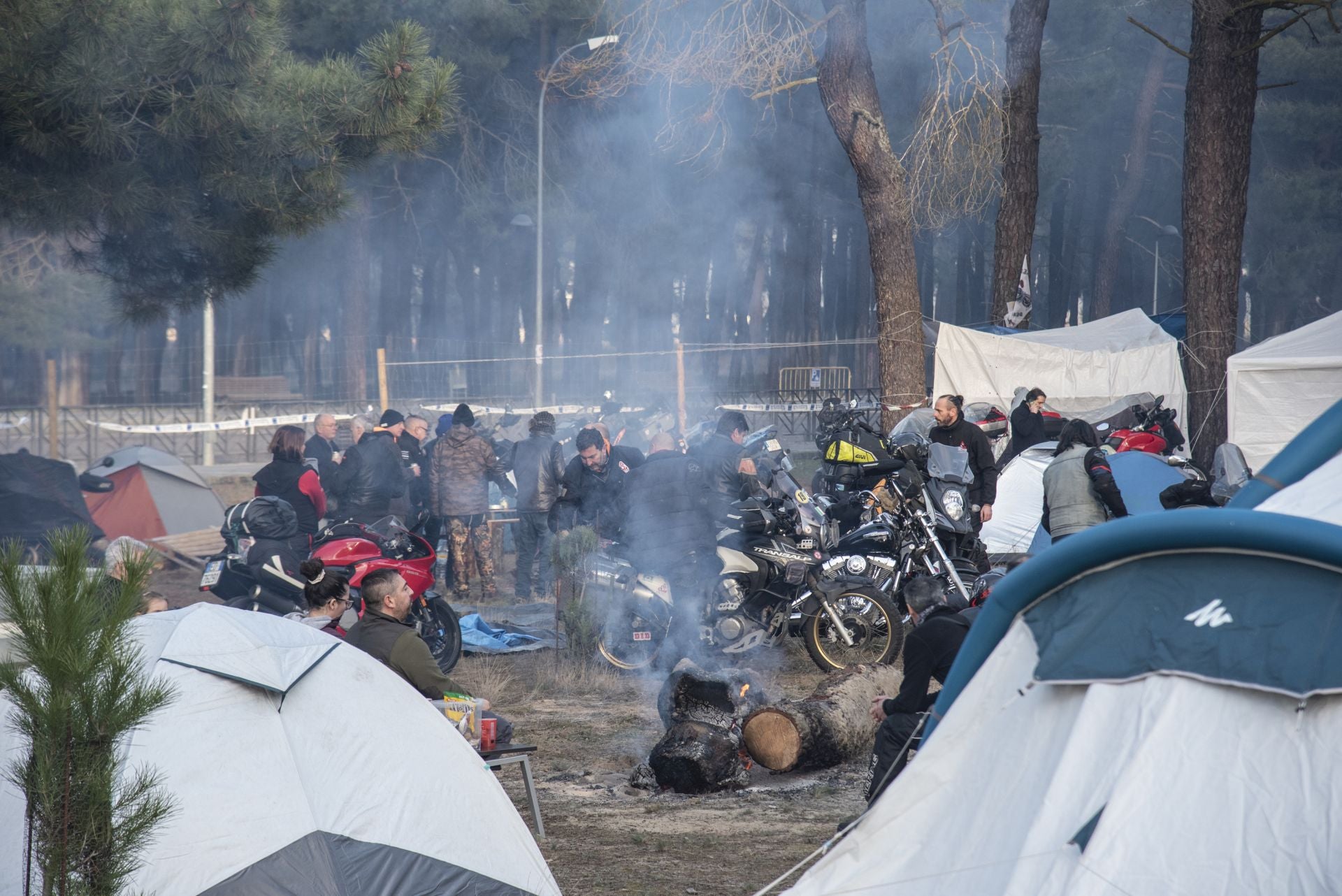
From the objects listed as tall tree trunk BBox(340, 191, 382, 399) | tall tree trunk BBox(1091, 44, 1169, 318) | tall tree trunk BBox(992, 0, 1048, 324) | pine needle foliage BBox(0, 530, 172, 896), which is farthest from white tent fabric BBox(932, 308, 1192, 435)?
tall tree trunk BBox(340, 191, 382, 399)

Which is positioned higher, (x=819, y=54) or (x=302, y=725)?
(x=819, y=54)

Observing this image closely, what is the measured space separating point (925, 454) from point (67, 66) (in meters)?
6.43

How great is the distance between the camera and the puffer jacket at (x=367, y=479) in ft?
36.4

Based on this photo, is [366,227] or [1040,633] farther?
[366,227]

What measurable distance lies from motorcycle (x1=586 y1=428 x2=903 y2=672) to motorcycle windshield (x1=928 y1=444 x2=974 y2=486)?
4.12 ft

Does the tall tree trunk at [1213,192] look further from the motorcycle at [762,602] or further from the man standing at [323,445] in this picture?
the man standing at [323,445]

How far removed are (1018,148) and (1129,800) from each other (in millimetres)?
13721

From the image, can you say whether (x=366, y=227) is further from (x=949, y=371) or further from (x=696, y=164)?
(x=949, y=371)

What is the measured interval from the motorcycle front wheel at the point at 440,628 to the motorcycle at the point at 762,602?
0.95 m

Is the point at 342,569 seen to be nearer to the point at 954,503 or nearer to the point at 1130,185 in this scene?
the point at 954,503

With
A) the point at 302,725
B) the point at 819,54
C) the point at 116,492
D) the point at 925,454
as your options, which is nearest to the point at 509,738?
the point at 302,725

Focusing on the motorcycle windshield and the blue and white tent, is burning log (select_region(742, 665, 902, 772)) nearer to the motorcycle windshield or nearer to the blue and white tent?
the blue and white tent

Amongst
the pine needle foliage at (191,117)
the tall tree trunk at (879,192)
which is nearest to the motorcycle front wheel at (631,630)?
the pine needle foliage at (191,117)

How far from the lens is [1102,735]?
3.31 metres
